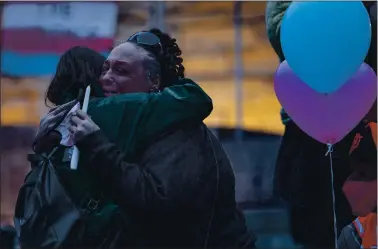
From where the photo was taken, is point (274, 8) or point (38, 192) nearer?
point (38, 192)

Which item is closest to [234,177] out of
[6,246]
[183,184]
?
[183,184]

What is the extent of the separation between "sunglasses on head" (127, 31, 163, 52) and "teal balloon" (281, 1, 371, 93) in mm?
492

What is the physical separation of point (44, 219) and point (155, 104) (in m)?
0.56

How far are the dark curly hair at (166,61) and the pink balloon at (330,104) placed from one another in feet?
1.32

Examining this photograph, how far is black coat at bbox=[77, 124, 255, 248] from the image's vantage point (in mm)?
2357

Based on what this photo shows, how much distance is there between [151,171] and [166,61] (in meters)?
0.43

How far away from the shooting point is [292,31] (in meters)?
2.42

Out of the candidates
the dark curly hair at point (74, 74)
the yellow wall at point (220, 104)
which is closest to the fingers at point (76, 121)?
the dark curly hair at point (74, 74)

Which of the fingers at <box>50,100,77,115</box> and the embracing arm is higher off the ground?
the embracing arm

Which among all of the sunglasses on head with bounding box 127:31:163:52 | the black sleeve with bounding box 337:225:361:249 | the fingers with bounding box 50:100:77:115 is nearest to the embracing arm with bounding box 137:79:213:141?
the sunglasses on head with bounding box 127:31:163:52

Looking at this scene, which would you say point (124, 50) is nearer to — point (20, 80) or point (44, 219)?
point (20, 80)

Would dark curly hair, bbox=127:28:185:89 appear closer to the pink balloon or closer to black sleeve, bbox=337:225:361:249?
the pink balloon

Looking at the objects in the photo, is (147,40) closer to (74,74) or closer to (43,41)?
(74,74)

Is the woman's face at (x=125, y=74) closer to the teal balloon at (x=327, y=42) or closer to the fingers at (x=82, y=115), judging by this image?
the fingers at (x=82, y=115)
